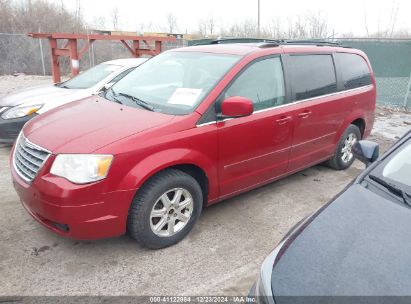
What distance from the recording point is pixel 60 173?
101 inches

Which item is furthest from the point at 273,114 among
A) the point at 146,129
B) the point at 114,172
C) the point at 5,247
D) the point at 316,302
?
the point at 5,247

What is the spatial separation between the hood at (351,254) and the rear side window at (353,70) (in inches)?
118

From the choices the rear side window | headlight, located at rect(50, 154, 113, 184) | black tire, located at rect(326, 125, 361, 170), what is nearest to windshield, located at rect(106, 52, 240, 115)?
headlight, located at rect(50, 154, 113, 184)

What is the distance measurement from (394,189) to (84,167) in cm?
207

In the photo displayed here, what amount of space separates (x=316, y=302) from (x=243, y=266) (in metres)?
1.46

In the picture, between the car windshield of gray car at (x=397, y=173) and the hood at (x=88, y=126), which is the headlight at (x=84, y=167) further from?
the car windshield of gray car at (x=397, y=173)

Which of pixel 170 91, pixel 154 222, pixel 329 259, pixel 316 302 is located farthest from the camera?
pixel 170 91

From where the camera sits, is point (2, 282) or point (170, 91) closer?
point (2, 282)

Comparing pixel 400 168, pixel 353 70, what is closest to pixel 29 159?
pixel 400 168

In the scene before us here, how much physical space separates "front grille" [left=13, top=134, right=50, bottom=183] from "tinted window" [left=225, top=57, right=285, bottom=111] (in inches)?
65.1

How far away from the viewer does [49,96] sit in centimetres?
544

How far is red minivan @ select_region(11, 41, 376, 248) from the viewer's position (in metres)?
2.60

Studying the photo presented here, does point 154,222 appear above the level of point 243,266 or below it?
above

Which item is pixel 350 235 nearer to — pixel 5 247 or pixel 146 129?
pixel 146 129
